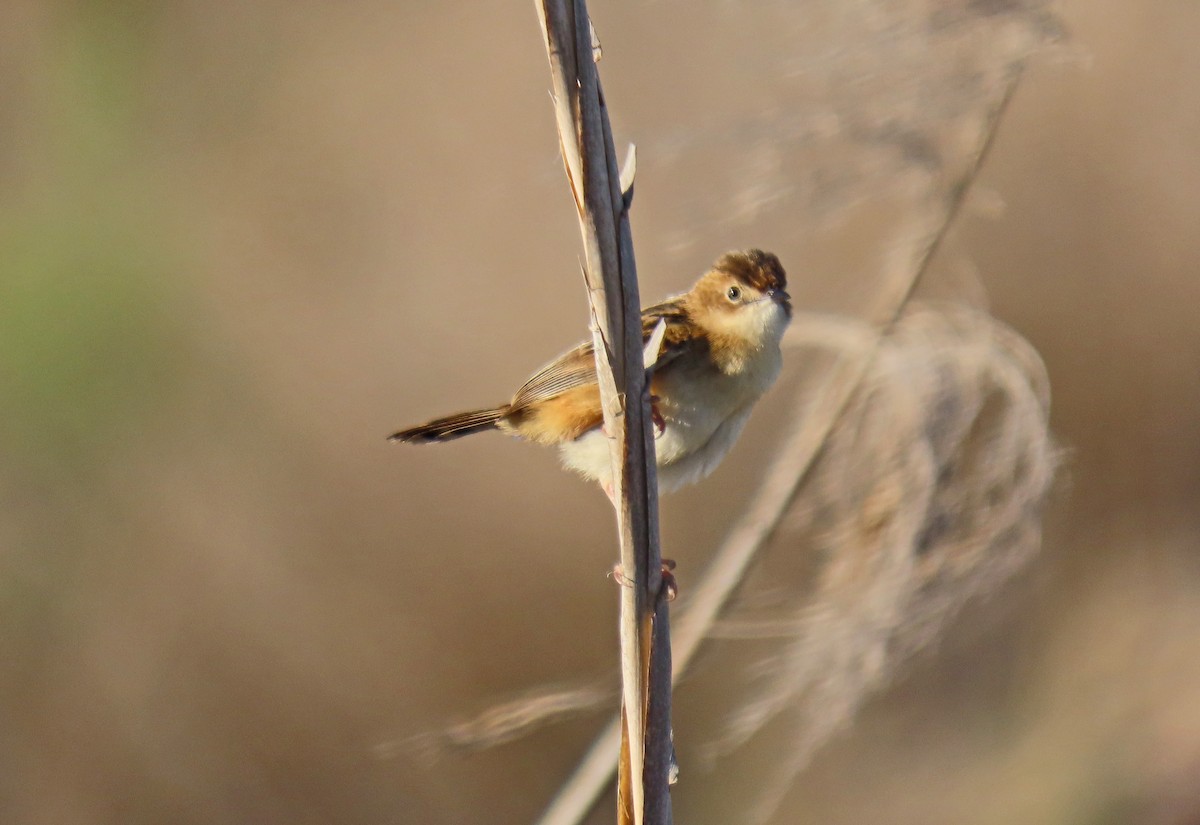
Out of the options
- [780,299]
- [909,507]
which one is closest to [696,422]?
[780,299]

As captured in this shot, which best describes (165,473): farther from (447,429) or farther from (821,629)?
(821,629)

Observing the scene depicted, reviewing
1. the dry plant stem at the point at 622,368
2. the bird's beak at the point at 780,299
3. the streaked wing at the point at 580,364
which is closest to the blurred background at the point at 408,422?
the bird's beak at the point at 780,299

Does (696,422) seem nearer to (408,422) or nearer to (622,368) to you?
(622,368)

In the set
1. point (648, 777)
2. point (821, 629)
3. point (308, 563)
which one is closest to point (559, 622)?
point (308, 563)

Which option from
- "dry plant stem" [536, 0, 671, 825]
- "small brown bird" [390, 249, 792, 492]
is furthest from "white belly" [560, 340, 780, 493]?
"dry plant stem" [536, 0, 671, 825]

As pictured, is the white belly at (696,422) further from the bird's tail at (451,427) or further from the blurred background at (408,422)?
the blurred background at (408,422)

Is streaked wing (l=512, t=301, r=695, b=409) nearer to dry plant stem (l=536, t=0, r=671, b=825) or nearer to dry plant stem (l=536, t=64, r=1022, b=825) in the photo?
dry plant stem (l=536, t=64, r=1022, b=825)

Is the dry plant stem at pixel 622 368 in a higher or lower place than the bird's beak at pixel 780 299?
higher
